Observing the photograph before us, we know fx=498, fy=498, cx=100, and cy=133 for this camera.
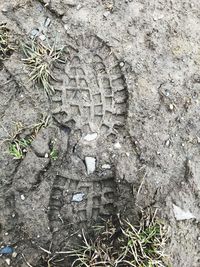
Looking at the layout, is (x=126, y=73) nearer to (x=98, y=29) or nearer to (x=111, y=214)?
(x=98, y=29)

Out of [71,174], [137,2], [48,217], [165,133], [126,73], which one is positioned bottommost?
[48,217]

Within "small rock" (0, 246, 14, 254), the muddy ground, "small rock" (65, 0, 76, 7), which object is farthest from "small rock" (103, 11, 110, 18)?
"small rock" (0, 246, 14, 254)

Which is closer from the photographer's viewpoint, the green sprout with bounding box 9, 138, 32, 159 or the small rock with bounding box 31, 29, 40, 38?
the green sprout with bounding box 9, 138, 32, 159

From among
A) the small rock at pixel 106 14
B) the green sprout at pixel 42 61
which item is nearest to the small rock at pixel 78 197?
the green sprout at pixel 42 61

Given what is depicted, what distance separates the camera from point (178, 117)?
2.68 meters

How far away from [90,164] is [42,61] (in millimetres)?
598

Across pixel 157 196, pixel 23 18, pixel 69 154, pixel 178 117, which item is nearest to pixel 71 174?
pixel 69 154

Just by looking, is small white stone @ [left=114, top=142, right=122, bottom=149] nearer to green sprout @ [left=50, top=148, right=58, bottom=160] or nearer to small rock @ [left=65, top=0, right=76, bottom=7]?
green sprout @ [left=50, top=148, right=58, bottom=160]

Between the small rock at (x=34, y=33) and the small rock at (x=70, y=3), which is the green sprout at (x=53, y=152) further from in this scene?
the small rock at (x=70, y=3)

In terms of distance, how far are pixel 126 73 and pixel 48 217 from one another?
2.85ft

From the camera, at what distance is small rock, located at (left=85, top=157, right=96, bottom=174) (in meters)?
2.61

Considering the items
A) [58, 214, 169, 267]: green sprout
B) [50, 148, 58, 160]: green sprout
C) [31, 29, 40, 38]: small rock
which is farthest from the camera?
[31, 29, 40, 38]: small rock

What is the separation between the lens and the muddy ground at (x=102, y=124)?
2.56 metres

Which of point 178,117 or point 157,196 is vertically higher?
point 178,117
